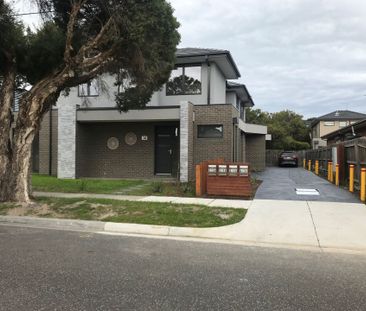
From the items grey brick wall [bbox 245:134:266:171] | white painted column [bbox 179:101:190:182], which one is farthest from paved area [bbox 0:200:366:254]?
grey brick wall [bbox 245:134:266:171]

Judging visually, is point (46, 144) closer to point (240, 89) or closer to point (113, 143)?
point (113, 143)

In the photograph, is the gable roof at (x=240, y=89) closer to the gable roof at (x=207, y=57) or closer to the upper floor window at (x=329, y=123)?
the gable roof at (x=207, y=57)

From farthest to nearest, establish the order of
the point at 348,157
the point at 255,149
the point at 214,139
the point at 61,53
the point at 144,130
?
the point at 255,149 < the point at 144,130 < the point at 214,139 < the point at 348,157 < the point at 61,53

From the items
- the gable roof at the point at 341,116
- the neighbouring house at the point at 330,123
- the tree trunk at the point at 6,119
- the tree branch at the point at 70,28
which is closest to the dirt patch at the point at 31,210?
the tree trunk at the point at 6,119

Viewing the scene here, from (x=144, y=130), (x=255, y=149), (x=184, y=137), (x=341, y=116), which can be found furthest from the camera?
(x=341, y=116)

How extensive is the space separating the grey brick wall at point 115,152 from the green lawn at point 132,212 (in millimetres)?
8804

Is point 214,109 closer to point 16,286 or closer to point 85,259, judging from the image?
point 85,259

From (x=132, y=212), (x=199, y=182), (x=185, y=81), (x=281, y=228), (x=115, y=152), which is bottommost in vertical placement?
(x=281, y=228)

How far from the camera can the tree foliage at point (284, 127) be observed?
51.2 metres

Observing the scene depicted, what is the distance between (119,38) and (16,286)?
8296 millimetres

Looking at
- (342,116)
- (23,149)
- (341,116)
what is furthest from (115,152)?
(342,116)

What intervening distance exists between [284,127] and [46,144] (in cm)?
4472

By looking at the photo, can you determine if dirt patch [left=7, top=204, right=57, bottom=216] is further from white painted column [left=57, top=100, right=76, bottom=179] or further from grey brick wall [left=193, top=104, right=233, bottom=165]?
grey brick wall [left=193, top=104, right=233, bottom=165]

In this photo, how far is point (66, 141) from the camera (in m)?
19.8
